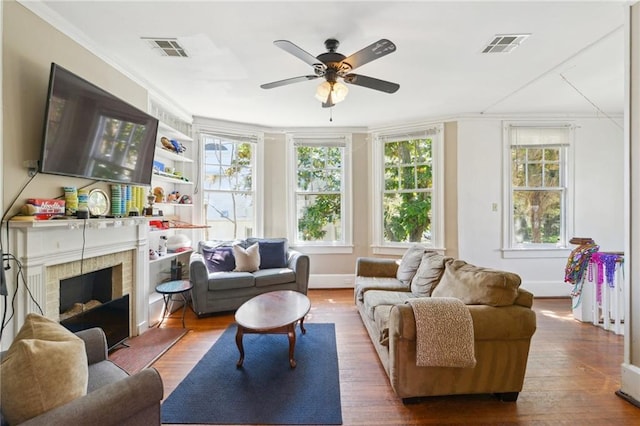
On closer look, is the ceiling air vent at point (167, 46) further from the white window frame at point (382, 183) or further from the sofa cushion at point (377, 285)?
the white window frame at point (382, 183)

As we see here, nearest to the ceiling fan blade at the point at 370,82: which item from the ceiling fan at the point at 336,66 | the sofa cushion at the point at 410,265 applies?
the ceiling fan at the point at 336,66

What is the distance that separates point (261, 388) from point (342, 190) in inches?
127

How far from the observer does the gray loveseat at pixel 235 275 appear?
10.7ft

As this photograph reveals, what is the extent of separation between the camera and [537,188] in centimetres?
401

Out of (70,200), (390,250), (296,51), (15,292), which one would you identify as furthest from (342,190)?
(15,292)

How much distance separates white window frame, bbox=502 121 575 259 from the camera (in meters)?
3.97

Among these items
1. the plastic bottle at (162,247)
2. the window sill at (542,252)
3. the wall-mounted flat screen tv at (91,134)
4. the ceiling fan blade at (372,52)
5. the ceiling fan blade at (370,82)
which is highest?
the ceiling fan blade at (372,52)

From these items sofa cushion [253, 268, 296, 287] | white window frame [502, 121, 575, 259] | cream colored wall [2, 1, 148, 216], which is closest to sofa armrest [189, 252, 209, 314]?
sofa cushion [253, 268, 296, 287]

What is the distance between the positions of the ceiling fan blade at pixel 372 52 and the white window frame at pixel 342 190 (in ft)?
8.45

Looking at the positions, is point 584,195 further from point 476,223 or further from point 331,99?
point 331,99

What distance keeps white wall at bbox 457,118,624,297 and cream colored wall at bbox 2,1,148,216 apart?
4.53 metres

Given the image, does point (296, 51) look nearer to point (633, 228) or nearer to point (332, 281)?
point (633, 228)

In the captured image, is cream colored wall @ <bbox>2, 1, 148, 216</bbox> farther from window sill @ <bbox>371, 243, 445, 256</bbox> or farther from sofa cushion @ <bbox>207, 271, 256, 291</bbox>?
window sill @ <bbox>371, 243, 445, 256</bbox>

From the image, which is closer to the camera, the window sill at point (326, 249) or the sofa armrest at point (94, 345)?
the sofa armrest at point (94, 345)
